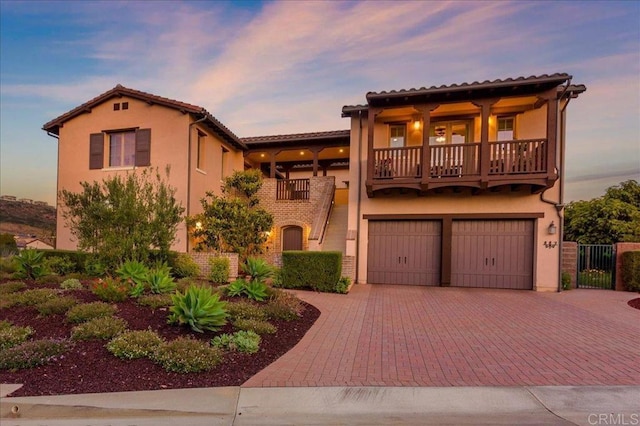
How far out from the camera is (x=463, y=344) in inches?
201

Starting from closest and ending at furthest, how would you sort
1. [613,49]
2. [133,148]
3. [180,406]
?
[180,406] < [613,49] < [133,148]

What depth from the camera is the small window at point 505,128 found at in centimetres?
1135

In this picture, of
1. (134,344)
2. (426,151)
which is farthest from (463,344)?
(426,151)

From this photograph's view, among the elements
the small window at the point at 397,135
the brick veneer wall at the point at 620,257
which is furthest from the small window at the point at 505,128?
the brick veneer wall at the point at 620,257

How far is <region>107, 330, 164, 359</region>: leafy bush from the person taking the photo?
403 cm

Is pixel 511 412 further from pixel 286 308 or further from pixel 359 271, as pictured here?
pixel 359 271

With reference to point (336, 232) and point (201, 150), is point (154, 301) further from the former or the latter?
point (201, 150)

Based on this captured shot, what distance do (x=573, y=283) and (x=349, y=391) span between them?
39.2ft

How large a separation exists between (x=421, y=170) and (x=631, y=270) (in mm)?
8208

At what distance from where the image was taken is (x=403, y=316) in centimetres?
700

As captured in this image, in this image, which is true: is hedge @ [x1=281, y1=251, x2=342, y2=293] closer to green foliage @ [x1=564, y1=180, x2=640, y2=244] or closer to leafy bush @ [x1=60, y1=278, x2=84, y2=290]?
leafy bush @ [x1=60, y1=278, x2=84, y2=290]

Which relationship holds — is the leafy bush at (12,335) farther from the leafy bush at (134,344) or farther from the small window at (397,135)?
the small window at (397,135)

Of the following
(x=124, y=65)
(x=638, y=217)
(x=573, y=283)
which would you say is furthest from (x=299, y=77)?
(x=638, y=217)

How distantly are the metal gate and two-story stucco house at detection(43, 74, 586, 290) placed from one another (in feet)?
6.89
